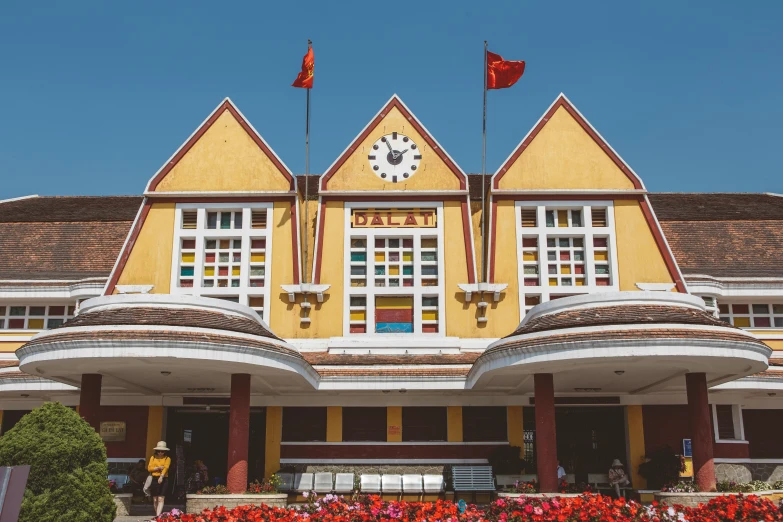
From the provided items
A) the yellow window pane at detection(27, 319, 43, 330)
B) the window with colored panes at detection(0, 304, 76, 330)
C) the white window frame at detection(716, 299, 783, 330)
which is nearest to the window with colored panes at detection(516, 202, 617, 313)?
the white window frame at detection(716, 299, 783, 330)

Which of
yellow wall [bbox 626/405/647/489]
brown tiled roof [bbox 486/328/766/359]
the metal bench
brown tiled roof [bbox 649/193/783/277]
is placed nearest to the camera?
brown tiled roof [bbox 486/328/766/359]

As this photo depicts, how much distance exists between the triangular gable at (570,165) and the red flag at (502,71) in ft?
5.48

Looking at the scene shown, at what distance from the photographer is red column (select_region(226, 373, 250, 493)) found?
1902cm

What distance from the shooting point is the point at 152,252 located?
1032 inches

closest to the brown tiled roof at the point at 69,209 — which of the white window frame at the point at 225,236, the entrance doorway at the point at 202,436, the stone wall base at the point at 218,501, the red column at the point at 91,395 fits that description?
the white window frame at the point at 225,236

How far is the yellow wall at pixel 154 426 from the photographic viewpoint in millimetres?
24969

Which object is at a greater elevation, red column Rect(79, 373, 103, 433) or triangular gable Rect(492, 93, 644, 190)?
triangular gable Rect(492, 93, 644, 190)

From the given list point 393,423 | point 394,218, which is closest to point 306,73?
point 394,218

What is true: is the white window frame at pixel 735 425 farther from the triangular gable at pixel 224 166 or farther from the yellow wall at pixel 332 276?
the triangular gable at pixel 224 166

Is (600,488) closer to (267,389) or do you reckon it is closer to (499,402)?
(499,402)

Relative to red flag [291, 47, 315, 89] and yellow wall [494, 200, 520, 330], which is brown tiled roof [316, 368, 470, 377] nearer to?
yellow wall [494, 200, 520, 330]

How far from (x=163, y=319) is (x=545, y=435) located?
919 cm

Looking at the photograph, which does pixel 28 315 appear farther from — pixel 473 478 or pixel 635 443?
pixel 635 443

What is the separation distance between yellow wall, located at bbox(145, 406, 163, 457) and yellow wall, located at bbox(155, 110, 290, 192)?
23.6 feet
